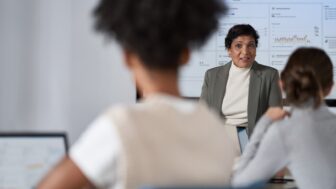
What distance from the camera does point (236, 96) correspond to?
3.38 m

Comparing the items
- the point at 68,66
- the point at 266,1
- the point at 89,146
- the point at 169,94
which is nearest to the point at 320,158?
the point at 169,94

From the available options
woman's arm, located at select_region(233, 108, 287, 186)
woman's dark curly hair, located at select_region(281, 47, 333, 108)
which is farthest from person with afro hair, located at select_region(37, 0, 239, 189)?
woman's dark curly hair, located at select_region(281, 47, 333, 108)

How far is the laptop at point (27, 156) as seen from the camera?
1444 mm

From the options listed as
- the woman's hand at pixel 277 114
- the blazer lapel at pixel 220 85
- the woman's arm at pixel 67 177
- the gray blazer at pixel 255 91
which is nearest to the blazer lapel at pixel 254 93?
the gray blazer at pixel 255 91

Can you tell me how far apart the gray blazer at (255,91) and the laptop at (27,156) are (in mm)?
1868

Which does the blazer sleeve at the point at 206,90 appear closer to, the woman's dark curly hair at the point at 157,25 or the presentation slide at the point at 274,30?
the presentation slide at the point at 274,30

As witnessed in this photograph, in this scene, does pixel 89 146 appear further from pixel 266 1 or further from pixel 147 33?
pixel 266 1

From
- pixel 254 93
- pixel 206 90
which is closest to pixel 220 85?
pixel 206 90

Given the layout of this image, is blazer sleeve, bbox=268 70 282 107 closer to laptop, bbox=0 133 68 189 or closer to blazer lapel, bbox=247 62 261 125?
blazer lapel, bbox=247 62 261 125

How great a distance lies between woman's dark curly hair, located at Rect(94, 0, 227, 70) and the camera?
0.91 m

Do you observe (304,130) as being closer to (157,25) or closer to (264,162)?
(264,162)

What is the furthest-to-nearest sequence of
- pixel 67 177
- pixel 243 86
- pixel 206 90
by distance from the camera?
pixel 206 90, pixel 243 86, pixel 67 177

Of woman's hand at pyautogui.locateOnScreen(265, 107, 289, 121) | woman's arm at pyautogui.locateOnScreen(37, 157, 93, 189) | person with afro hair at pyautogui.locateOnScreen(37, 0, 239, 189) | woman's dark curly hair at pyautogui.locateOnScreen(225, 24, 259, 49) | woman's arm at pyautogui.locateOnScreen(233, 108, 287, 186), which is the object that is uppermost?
woman's dark curly hair at pyautogui.locateOnScreen(225, 24, 259, 49)

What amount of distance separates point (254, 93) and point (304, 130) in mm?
1632
